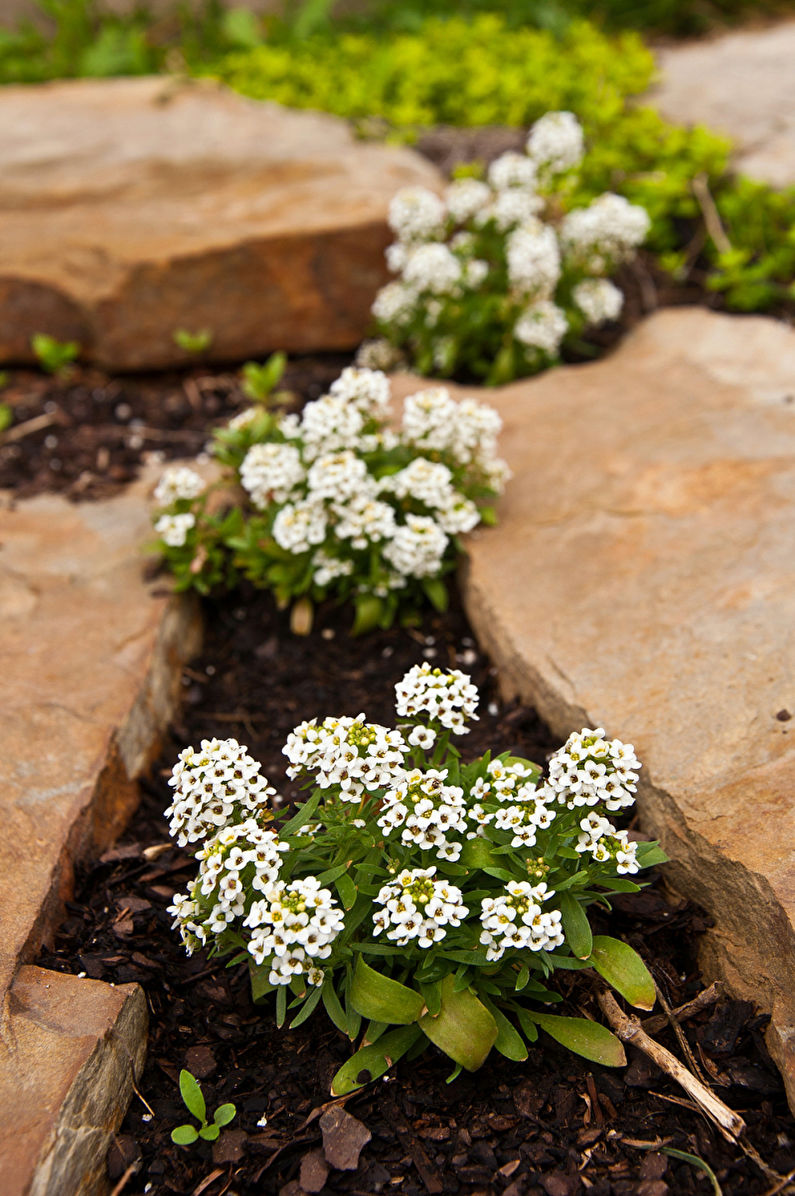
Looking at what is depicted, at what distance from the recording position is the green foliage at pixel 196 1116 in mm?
2432

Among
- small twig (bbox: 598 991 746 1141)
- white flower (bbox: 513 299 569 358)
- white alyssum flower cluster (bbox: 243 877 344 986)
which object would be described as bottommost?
small twig (bbox: 598 991 746 1141)

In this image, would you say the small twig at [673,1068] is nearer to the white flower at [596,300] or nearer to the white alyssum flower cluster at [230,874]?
the white alyssum flower cluster at [230,874]

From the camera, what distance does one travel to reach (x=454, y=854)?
8.26 feet

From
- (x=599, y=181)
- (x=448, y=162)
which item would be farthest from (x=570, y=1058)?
(x=448, y=162)

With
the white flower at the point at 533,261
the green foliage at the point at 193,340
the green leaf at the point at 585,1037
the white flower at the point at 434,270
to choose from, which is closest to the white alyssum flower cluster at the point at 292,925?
the green leaf at the point at 585,1037

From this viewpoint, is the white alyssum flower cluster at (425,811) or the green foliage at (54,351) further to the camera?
the green foliage at (54,351)

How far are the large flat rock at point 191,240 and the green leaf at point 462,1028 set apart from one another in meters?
4.27

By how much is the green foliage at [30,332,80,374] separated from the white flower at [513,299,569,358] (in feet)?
8.52

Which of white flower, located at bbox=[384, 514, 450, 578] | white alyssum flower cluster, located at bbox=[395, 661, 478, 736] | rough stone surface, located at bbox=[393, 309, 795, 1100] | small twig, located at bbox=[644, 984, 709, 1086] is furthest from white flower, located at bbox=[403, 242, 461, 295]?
small twig, located at bbox=[644, 984, 709, 1086]

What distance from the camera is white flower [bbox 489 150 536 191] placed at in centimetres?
521

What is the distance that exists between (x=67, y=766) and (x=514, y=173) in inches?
149

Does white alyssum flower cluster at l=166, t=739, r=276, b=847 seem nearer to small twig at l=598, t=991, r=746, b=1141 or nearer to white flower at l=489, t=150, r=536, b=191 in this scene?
small twig at l=598, t=991, r=746, b=1141

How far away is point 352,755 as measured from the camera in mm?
2473

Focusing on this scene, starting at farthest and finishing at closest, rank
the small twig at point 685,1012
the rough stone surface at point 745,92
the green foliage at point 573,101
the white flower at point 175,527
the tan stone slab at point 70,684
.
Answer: the rough stone surface at point 745,92
the green foliage at point 573,101
the white flower at point 175,527
the tan stone slab at point 70,684
the small twig at point 685,1012
